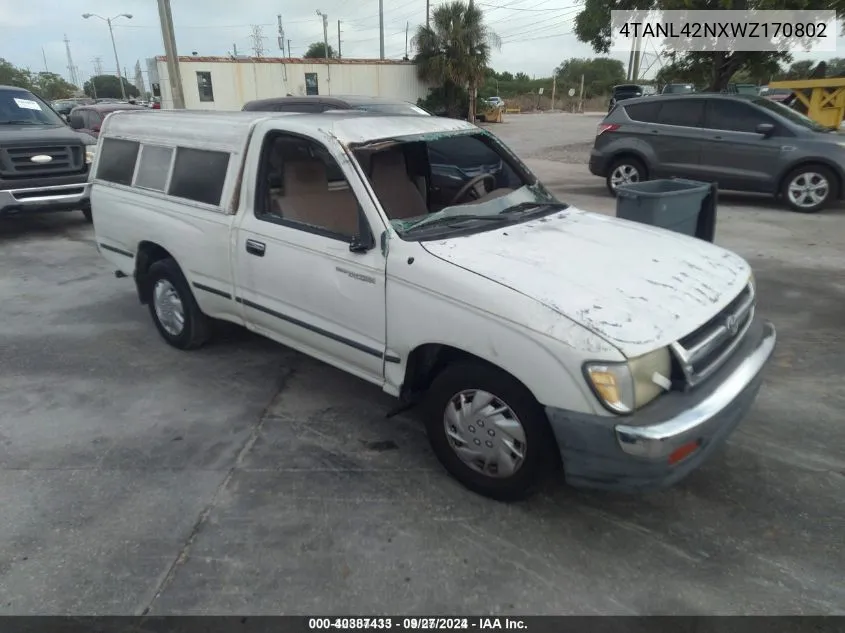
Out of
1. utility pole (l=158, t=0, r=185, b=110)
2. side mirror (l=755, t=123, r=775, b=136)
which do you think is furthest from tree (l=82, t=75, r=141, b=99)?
side mirror (l=755, t=123, r=775, b=136)

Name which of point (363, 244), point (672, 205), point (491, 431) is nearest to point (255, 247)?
point (363, 244)

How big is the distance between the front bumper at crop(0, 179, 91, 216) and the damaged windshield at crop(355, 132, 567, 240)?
19.8ft

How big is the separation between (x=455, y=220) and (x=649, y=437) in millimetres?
1592

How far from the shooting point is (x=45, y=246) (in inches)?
332

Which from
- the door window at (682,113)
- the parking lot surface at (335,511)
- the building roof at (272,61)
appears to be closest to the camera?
the parking lot surface at (335,511)

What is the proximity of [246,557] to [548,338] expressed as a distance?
163 centimetres

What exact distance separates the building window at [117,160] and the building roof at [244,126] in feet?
0.26

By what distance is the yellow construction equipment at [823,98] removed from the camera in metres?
13.7

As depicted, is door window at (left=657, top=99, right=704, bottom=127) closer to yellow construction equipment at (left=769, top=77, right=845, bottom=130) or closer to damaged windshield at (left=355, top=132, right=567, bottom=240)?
yellow construction equipment at (left=769, top=77, right=845, bottom=130)

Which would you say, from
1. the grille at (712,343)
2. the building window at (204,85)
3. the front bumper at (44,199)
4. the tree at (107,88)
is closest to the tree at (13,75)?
the tree at (107,88)

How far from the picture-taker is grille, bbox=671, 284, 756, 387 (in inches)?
102

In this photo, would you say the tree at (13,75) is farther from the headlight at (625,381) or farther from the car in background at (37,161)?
the headlight at (625,381)
